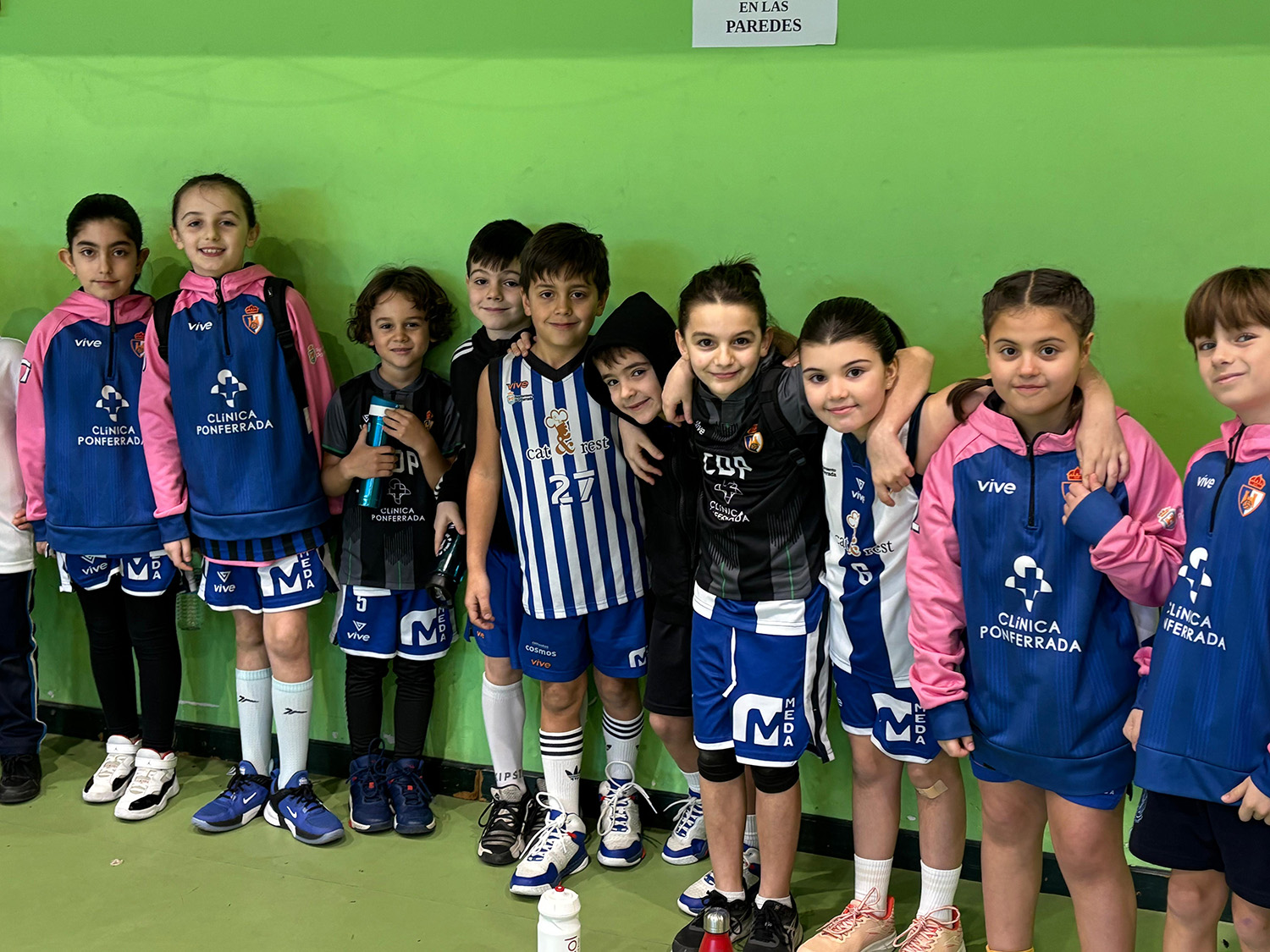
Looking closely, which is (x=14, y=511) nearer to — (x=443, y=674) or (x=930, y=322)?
(x=443, y=674)

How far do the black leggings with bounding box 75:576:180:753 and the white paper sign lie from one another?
6.74 feet

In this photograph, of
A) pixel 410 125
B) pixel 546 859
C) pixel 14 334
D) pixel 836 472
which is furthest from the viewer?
pixel 14 334

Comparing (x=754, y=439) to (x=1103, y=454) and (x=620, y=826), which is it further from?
(x=620, y=826)

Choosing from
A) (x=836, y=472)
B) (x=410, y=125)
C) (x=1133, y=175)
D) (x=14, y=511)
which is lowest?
(x=14, y=511)

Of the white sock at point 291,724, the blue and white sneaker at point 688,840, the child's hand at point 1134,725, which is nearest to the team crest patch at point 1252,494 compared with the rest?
the child's hand at point 1134,725

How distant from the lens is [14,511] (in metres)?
3.24

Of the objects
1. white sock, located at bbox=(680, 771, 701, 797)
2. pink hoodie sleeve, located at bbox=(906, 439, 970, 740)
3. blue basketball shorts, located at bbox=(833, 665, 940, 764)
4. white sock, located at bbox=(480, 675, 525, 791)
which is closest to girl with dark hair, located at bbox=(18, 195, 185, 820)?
white sock, located at bbox=(480, 675, 525, 791)

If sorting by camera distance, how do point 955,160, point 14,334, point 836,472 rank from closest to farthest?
point 836,472
point 955,160
point 14,334

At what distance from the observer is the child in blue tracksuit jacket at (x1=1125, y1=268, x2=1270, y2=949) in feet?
5.92

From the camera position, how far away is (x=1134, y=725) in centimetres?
200

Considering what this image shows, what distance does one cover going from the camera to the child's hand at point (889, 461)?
2203mm

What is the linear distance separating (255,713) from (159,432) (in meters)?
0.81

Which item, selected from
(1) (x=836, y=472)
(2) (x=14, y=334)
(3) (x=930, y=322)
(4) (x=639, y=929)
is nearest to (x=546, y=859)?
(4) (x=639, y=929)

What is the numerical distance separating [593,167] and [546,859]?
169cm
